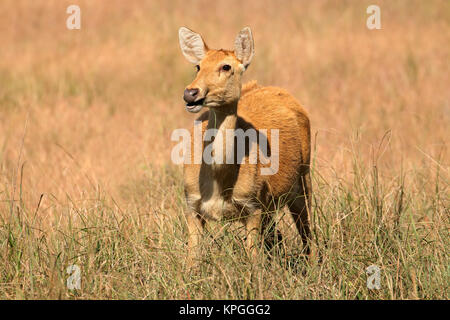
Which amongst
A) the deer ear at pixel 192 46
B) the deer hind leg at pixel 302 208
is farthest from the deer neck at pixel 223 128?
the deer hind leg at pixel 302 208

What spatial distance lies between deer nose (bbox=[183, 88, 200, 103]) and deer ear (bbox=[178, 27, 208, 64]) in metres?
0.70

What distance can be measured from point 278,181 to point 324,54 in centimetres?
827

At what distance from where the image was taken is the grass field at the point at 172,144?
5.66 meters

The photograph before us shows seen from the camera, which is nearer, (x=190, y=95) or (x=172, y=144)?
(x=190, y=95)

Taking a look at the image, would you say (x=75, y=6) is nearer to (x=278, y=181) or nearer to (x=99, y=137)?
(x=99, y=137)

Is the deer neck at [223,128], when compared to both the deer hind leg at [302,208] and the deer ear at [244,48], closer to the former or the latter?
the deer ear at [244,48]

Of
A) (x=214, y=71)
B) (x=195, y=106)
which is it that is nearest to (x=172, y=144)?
(x=214, y=71)

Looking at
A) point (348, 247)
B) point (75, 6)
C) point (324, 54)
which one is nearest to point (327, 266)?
point (348, 247)

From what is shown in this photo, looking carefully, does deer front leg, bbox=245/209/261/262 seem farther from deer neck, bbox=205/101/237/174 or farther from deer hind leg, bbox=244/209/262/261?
deer neck, bbox=205/101/237/174

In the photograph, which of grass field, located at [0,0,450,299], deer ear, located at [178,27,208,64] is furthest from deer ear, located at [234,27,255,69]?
grass field, located at [0,0,450,299]

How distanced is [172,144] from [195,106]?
173 inches

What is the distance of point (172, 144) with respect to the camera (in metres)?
10.0

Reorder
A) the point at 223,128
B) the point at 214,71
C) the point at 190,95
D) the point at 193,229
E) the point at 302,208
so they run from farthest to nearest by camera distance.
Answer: the point at 302,208 → the point at 193,229 → the point at 223,128 → the point at 214,71 → the point at 190,95

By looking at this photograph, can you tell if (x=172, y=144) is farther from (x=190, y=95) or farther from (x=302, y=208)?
(x=190, y=95)
